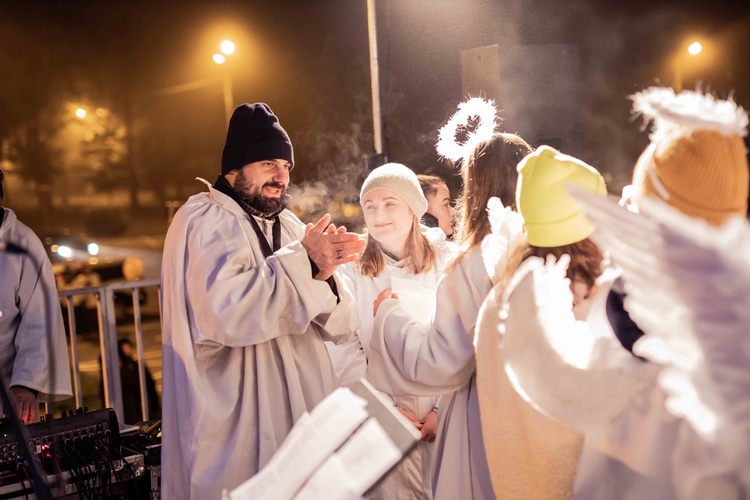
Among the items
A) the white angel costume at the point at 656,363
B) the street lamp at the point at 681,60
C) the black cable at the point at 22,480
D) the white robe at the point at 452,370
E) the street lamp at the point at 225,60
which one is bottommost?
the black cable at the point at 22,480

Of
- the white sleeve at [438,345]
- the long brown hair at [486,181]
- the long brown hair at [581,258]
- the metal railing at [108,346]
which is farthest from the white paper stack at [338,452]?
the metal railing at [108,346]

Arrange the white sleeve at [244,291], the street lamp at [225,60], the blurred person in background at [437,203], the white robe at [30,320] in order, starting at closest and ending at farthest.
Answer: the white sleeve at [244,291] < the white robe at [30,320] < the blurred person in background at [437,203] < the street lamp at [225,60]

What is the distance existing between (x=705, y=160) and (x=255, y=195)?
234 cm

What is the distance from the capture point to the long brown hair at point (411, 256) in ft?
12.9

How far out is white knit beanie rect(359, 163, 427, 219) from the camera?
383 cm

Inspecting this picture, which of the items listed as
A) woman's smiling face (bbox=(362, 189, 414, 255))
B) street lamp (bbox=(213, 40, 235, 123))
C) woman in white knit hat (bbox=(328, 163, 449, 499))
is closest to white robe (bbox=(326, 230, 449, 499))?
woman in white knit hat (bbox=(328, 163, 449, 499))

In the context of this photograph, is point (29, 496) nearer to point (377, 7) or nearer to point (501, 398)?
point (501, 398)

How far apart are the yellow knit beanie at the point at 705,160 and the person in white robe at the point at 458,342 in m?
1.11

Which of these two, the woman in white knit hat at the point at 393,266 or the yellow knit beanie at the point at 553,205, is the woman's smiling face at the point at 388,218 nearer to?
the woman in white knit hat at the point at 393,266

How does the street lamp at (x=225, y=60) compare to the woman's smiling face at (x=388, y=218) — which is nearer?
the woman's smiling face at (x=388, y=218)

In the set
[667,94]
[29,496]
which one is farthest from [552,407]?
[29,496]

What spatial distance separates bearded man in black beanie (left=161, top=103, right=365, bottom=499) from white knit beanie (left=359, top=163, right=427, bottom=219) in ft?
2.66

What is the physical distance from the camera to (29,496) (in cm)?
305

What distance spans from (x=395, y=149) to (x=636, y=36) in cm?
329
